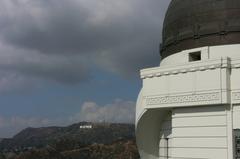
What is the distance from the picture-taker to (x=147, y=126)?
1725cm

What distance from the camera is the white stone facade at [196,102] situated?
44.9 feet

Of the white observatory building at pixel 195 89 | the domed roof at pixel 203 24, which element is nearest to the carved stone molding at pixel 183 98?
the white observatory building at pixel 195 89

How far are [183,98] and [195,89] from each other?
63cm

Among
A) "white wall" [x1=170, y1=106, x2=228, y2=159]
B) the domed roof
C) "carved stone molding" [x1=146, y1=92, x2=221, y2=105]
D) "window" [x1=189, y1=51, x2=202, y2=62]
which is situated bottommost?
"white wall" [x1=170, y1=106, x2=228, y2=159]

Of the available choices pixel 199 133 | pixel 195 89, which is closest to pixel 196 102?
pixel 195 89

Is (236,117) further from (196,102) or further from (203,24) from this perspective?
(203,24)

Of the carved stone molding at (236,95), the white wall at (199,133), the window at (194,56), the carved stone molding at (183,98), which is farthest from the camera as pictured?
the window at (194,56)

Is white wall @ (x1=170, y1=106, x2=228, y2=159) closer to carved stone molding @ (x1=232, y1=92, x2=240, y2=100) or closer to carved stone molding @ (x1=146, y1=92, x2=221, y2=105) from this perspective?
carved stone molding @ (x1=146, y1=92, x2=221, y2=105)

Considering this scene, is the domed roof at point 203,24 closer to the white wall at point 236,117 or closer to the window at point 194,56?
the window at point 194,56

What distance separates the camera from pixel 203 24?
1563 centimetres

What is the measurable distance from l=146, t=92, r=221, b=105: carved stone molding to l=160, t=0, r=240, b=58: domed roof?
7.47 ft

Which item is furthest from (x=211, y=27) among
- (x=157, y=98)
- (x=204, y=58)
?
(x=157, y=98)

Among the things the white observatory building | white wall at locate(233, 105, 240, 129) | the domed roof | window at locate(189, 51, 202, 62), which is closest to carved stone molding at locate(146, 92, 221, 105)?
the white observatory building

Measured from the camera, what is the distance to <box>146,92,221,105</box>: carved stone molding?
13.8 m
